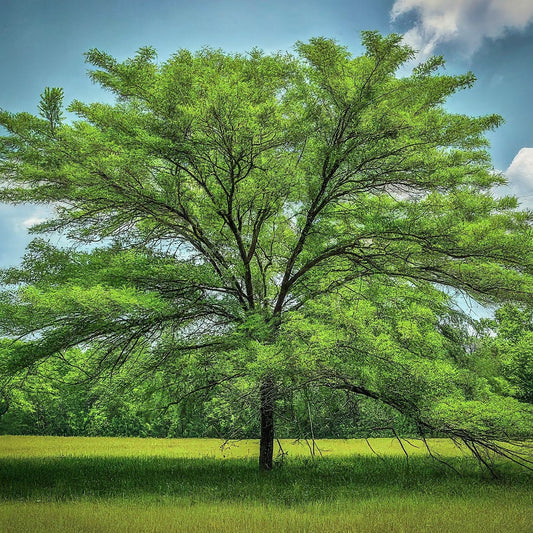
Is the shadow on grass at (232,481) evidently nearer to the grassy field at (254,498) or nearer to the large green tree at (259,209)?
the grassy field at (254,498)

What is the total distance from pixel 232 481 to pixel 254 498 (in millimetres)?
2160

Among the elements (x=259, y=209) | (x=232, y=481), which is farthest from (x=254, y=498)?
(x=259, y=209)

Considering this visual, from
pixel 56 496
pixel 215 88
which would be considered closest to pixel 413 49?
pixel 215 88

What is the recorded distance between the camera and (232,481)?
10.6 meters

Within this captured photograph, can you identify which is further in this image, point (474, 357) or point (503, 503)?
point (474, 357)

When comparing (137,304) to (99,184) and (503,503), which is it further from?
(503,503)

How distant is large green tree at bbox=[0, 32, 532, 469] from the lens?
30.8 ft

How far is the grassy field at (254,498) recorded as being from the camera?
6.70 meters

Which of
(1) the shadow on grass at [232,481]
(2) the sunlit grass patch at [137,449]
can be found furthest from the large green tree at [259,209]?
(2) the sunlit grass patch at [137,449]

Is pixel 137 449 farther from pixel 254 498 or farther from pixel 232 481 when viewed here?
pixel 254 498

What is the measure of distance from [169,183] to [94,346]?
4.43 metres

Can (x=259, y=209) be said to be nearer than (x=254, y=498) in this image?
No

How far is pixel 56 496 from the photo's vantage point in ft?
28.5

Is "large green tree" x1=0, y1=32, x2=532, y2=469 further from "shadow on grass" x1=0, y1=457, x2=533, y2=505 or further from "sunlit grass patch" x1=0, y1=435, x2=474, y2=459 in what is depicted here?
"sunlit grass patch" x1=0, y1=435, x2=474, y2=459
